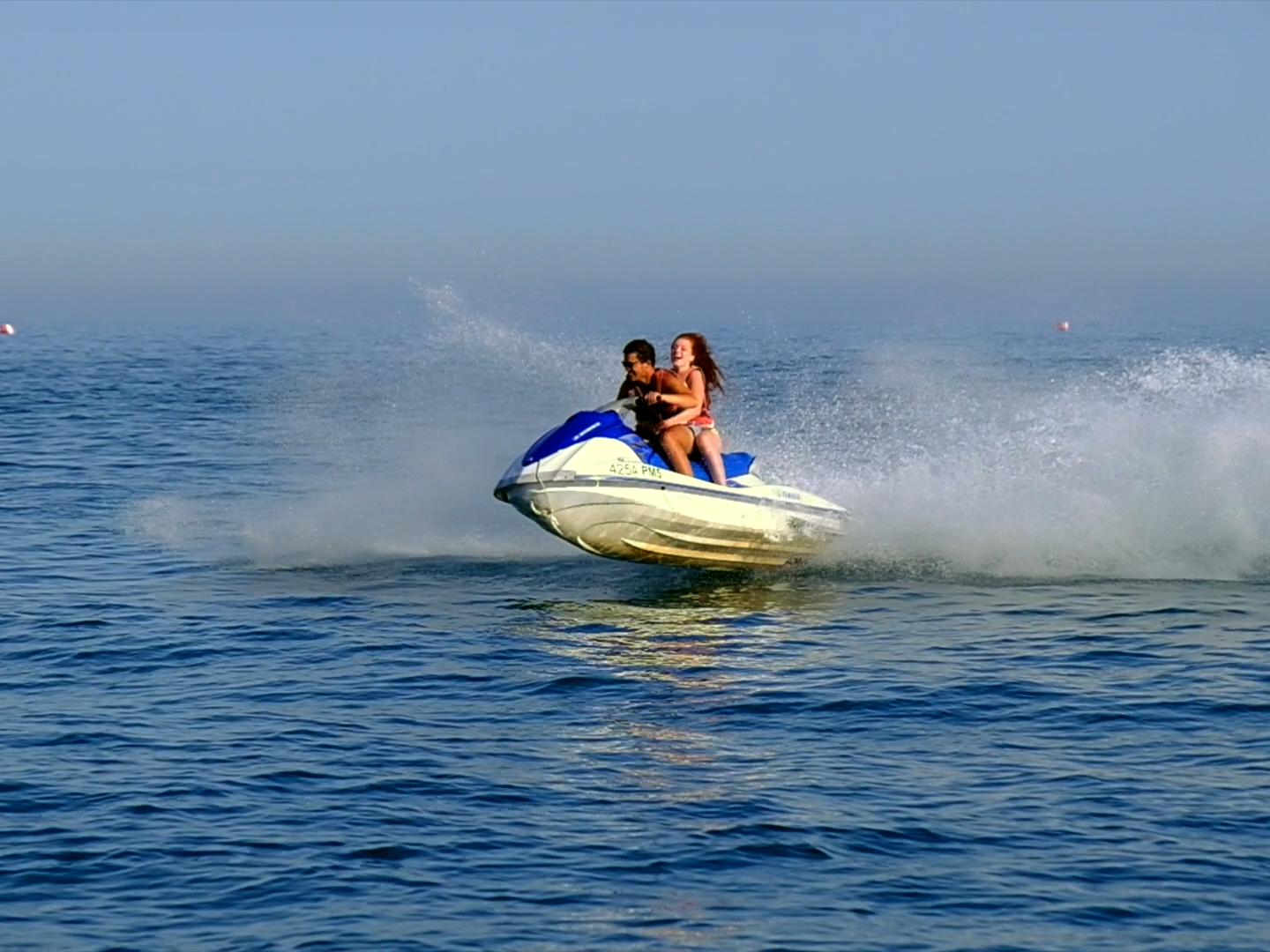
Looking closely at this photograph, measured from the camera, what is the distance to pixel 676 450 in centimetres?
1576

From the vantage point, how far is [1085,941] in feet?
25.7

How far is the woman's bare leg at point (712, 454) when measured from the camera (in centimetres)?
1597

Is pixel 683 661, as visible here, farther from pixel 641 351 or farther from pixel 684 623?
pixel 641 351

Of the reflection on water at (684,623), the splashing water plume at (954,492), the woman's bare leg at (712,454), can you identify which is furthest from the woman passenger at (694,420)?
the splashing water plume at (954,492)

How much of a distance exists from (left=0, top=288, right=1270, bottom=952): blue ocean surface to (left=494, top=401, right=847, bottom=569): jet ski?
468mm

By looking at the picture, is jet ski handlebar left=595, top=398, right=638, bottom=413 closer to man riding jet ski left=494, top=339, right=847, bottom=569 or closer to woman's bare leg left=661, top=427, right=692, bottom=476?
man riding jet ski left=494, top=339, right=847, bottom=569

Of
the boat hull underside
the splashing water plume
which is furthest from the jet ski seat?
the splashing water plume

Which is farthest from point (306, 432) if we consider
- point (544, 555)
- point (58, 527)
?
point (544, 555)

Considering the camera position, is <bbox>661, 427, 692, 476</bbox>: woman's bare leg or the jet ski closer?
the jet ski

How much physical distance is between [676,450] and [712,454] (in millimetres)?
386

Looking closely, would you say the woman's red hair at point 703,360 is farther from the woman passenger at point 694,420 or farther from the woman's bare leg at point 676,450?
the woman's bare leg at point 676,450

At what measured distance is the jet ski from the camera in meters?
15.4

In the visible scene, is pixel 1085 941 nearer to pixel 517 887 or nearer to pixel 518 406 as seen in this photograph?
pixel 517 887

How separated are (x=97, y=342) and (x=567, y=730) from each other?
247ft
